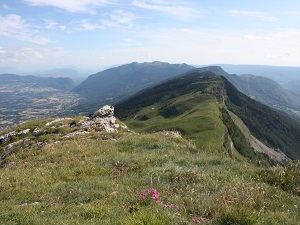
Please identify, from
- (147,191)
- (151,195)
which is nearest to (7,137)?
(147,191)

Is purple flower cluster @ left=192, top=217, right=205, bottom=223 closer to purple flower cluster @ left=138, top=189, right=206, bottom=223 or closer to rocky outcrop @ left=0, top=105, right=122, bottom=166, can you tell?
purple flower cluster @ left=138, top=189, right=206, bottom=223

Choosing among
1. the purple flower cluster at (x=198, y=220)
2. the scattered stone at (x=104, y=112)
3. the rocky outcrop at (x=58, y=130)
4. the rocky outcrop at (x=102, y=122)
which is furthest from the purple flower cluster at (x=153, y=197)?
the scattered stone at (x=104, y=112)

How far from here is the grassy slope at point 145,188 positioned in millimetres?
7172

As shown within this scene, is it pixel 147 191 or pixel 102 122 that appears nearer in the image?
pixel 147 191

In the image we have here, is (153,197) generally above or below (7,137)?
above

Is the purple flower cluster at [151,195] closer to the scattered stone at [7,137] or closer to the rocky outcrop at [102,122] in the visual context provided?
the rocky outcrop at [102,122]

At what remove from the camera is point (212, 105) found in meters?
190

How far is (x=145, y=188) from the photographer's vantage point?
970cm

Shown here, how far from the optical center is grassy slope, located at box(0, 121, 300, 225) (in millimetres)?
7172

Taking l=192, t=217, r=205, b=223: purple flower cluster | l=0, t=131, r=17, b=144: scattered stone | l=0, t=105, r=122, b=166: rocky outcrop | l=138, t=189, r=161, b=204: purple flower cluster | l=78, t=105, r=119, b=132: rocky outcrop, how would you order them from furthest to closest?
l=0, t=131, r=17, b=144: scattered stone < l=78, t=105, r=119, b=132: rocky outcrop < l=0, t=105, r=122, b=166: rocky outcrop < l=138, t=189, r=161, b=204: purple flower cluster < l=192, t=217, r=205, b=223: purple flower cluster

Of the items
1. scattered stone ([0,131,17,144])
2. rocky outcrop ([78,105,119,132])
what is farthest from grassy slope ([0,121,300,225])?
scattered stone ([0,131,17,144])

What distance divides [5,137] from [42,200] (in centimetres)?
2503

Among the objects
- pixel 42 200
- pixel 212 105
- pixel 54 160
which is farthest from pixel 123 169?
pixel 212 105

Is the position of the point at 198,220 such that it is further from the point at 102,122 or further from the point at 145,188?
the point at 102,122
